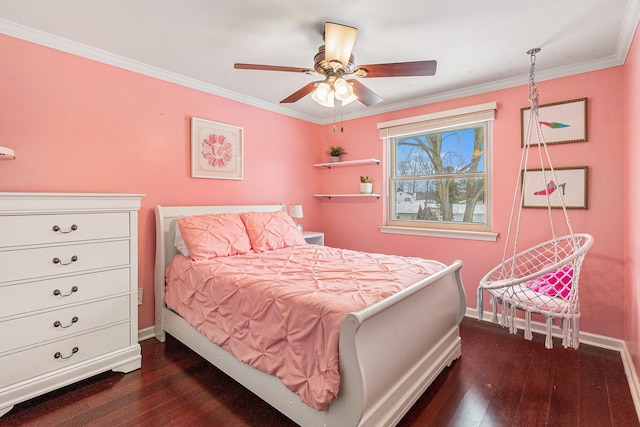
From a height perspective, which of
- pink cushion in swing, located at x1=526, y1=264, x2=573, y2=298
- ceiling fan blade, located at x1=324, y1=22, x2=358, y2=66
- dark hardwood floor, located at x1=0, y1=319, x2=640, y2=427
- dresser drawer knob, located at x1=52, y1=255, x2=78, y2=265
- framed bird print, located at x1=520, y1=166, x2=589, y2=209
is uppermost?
ceiling fan blade, located at x1=324, y1=22, x2=358, y2=66

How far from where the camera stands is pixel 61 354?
6.28 feet

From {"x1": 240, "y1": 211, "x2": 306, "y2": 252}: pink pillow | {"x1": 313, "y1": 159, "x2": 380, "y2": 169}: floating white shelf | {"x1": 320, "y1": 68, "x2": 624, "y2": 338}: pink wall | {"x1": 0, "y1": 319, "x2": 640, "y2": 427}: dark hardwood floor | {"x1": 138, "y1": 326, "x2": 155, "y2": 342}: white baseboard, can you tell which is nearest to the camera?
{"x1": 0, "y1": 319, "x2": 640, "y2": 427}: dark hardwood floor

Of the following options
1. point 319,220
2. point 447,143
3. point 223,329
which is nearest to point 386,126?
point 447,143

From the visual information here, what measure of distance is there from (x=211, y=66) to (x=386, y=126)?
2.06 meters

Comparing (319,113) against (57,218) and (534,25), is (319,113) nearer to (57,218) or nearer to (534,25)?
(534,25)

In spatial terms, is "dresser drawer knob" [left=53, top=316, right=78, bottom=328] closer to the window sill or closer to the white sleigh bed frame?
the white sleigh bed frame

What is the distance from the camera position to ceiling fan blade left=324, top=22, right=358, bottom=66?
5.68 ft

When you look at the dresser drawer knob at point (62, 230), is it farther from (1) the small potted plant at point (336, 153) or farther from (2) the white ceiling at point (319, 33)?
(1) the small potted plant at point (336, 153)

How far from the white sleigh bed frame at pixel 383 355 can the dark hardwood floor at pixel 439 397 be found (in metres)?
0.13

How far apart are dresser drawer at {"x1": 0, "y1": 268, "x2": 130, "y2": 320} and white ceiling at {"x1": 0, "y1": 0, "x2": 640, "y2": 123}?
66.4 inches

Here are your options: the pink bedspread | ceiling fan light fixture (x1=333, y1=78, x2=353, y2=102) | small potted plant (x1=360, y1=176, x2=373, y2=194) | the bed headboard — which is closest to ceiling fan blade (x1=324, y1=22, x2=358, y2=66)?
ceiling fan light fixture (x1=333, y1=78, x2=353, y2=102)

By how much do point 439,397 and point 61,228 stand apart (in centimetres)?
257

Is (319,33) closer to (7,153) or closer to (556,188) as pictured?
(7,153)

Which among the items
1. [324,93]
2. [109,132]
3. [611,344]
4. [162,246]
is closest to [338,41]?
[324,93]
